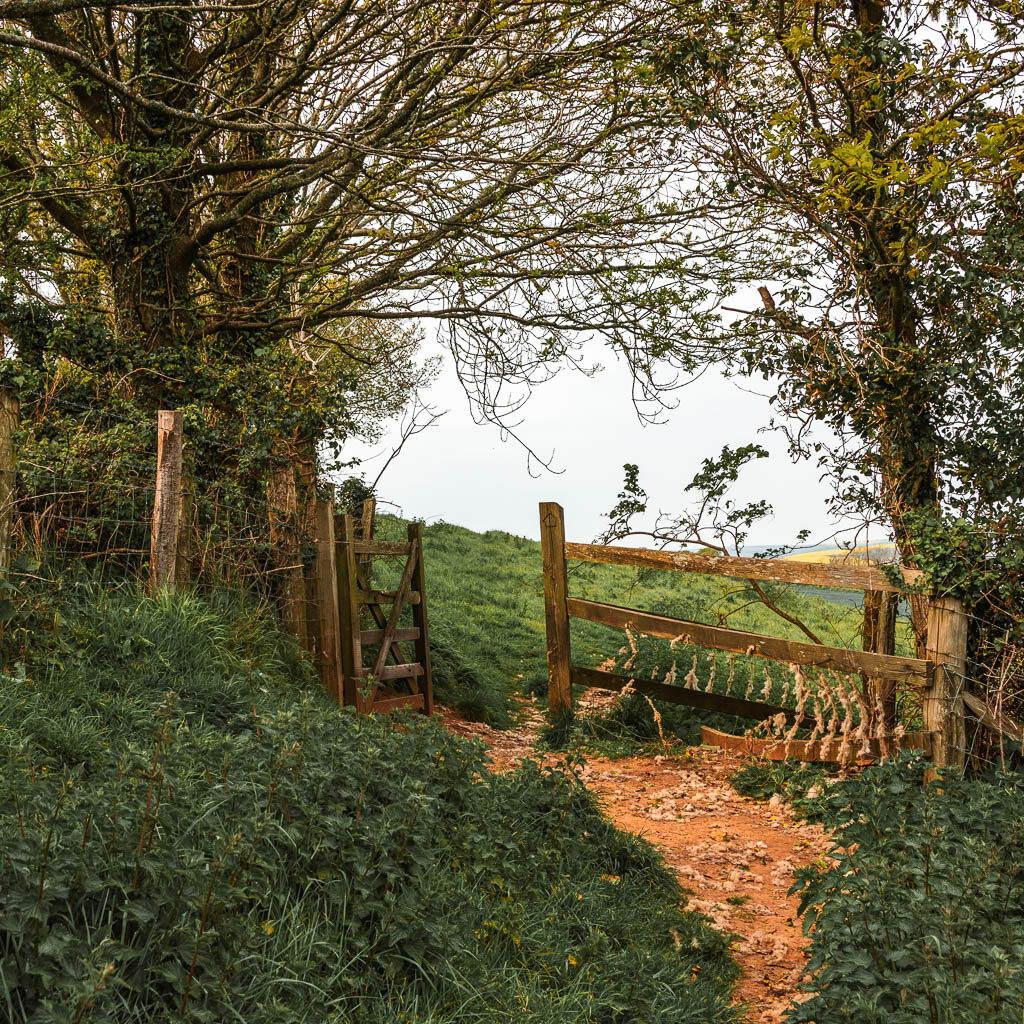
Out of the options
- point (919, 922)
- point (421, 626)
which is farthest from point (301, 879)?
point (421, 626)

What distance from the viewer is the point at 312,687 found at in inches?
338

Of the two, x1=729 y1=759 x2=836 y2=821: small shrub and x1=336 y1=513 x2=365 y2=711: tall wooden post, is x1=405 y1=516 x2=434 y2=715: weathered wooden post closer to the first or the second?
x1=336 y1=513 x2=365 y2=711: tall wooden post

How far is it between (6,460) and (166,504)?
167 cm

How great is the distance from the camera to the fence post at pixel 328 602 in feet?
32.3

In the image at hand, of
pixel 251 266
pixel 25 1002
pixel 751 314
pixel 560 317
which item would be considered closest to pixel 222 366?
pixel 251 266

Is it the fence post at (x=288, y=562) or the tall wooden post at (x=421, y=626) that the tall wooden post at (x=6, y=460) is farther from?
the tall wooden post at (x=421, y=626)

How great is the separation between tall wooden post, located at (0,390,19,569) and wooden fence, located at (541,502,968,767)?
234 inches

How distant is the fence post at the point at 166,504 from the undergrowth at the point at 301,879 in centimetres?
141

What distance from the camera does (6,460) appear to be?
243 inches

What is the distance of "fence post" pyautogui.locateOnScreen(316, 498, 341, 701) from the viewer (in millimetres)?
9852

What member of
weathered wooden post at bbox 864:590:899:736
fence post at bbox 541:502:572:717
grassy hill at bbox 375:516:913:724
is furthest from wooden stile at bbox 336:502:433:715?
weathered wooden post at bbox 864:590:899:736

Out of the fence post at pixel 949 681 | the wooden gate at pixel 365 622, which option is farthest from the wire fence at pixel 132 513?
the fence post at pixel 949 681

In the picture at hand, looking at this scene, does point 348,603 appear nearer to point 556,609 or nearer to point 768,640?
point 556,609

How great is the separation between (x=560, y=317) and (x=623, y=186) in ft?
5.70
